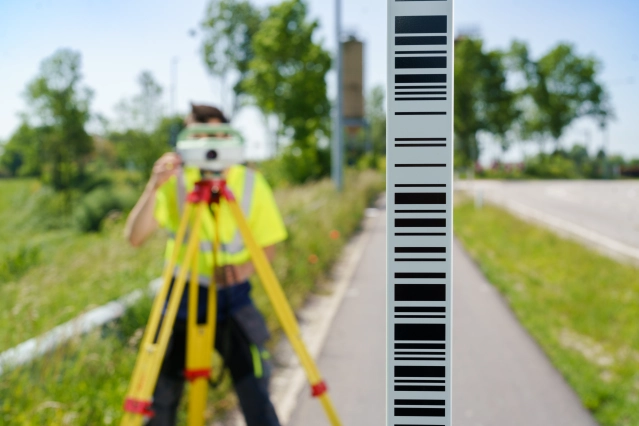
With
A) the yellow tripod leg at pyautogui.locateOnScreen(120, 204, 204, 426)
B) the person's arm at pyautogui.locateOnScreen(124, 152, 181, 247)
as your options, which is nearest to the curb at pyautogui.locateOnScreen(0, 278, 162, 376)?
the person's arm at pyautogui.locateOnScreen(124, 152, 181, 247)

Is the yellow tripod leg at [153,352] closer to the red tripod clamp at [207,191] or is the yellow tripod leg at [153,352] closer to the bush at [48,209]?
the red tripod clamp at [207,191]

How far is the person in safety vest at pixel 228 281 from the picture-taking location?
248 centimetres

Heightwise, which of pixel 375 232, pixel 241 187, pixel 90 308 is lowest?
pixel 375 232

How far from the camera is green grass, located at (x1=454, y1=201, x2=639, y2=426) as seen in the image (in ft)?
15.1

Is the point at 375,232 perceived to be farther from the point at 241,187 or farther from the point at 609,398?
the point at 241,187

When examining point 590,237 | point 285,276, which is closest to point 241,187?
point 285,276

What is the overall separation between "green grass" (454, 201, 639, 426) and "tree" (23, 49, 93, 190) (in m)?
15.6

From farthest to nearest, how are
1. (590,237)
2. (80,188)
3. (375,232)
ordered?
(80,188)
(375,232)
(590,237)

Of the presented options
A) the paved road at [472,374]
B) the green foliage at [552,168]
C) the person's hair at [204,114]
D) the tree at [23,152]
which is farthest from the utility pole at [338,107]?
the green foliage at [552,168]

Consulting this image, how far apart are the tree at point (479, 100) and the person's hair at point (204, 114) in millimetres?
63646

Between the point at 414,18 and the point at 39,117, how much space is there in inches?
1010

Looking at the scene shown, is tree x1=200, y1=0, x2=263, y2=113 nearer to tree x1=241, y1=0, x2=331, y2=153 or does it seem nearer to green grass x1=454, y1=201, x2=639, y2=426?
tree x1=241, y1=0, x2=331, y2=153

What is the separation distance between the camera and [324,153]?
95.4 ft

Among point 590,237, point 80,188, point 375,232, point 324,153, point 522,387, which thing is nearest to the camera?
point 522,387
